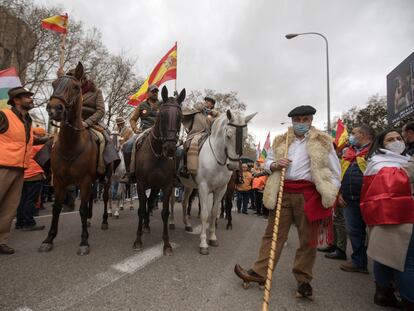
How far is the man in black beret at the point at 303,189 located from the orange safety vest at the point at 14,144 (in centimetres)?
404

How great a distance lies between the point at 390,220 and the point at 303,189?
98cm

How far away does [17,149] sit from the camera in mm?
4668

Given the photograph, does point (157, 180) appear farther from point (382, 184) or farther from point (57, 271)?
point (382, 184)

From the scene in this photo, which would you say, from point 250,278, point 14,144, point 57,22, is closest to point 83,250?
point 14,144

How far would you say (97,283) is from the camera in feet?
11.0

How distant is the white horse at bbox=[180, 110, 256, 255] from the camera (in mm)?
5086

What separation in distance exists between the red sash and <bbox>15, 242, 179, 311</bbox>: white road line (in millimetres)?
3230

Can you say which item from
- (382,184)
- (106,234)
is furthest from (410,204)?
(106,234)

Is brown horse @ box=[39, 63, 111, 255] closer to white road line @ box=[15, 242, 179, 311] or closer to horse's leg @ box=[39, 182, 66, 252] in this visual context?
horse's leg @ box=[39, 182, 66, 252]

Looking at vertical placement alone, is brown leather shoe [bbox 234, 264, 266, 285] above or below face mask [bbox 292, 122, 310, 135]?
below

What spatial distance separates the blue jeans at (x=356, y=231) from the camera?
4496 mm

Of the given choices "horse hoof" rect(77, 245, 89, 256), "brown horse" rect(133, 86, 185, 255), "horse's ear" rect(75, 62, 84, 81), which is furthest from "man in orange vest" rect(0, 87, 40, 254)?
"brown horse" rect(133, 86, 185, 255)

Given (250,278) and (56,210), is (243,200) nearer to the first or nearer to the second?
(56,210)

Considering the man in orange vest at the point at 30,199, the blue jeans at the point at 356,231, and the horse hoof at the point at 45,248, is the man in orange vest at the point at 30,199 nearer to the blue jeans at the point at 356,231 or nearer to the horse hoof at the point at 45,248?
the horse hoof at the point at 45,248
